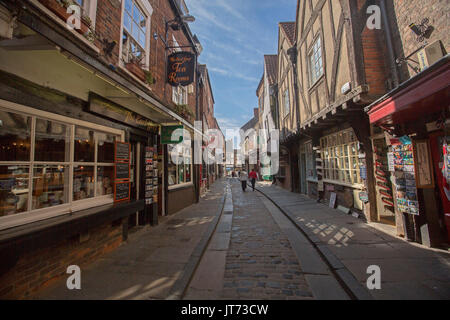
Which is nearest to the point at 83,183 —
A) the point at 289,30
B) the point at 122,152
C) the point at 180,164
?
the point at 122,152

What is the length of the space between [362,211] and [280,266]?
13.2 feet

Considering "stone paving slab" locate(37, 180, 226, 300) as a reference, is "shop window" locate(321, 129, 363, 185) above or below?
above

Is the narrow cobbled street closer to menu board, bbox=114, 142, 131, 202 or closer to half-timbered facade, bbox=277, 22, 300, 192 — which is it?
menu board, bbox=114, 142, 131, 202

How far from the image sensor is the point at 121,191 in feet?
13.8

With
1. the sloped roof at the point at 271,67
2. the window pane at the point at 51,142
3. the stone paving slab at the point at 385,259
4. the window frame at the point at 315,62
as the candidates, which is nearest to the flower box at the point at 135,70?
the window pane at the point at 51,142

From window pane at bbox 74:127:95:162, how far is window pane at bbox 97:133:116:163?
0.16 meters

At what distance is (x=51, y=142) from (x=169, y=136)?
3.35m

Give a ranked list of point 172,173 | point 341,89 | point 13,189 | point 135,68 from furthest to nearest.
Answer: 1. point 172,173
2. point 341,89
3. point 135,68
4. point 13,189

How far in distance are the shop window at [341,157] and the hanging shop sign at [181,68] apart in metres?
5.60

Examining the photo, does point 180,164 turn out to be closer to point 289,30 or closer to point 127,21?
point 127,21

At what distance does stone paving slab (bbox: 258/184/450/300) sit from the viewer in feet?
8.23

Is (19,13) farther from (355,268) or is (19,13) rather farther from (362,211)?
(362,211)

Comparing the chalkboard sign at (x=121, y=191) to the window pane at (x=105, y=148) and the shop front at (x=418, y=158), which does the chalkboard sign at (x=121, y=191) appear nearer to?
the window pane at (x=105, y=148)

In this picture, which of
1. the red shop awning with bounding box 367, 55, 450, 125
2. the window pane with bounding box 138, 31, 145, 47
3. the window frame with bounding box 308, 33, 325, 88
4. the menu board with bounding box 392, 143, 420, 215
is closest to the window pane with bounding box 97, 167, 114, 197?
the window pane with bounding box 138, 31, 145, 47
